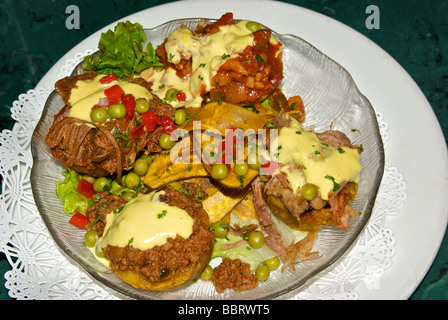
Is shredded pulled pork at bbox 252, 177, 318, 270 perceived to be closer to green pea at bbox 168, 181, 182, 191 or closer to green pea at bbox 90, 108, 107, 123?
green pea at bbox 168, 181, 182, 191

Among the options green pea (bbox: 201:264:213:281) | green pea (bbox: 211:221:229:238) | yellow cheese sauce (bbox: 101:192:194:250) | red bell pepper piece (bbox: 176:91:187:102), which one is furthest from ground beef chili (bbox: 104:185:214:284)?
red bell pepper piece (bbox: 176:91:187:102)

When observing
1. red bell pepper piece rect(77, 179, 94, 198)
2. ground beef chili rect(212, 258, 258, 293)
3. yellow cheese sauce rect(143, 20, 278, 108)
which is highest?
yellow cheese sauce rect(143, 20, 278, 108)

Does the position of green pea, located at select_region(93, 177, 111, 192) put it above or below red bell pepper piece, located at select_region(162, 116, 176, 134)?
below

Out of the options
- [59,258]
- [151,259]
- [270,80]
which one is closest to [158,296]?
[151,259]

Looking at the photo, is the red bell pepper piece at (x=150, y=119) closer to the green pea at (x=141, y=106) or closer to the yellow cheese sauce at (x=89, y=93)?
the green pea at (x=141, y=106)

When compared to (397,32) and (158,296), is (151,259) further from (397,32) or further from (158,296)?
(397,32)

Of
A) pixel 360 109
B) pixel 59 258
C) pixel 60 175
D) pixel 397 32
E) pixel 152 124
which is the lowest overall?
pixel 59 258
